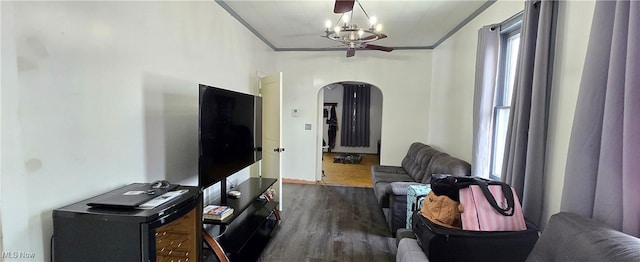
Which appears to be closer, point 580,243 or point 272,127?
point 580,243

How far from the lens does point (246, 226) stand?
2.92 metres

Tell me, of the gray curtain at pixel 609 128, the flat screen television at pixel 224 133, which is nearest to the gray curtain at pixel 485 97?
the gray curtain at pixel 609 128

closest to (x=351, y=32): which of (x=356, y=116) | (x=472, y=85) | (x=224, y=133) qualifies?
(x=472, y=85)

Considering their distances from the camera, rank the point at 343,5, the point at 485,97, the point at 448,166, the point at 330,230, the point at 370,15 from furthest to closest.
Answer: the point at 370,15
the point at 330,230
the point at 448,166
the point at 485,97
the point at 343,5

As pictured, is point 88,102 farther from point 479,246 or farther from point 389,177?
point 389,177

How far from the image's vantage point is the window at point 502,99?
2.84 m

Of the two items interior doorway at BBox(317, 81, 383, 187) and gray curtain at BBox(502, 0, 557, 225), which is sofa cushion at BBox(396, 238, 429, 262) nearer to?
gray curtain at BBox(502, 0, 557, 225)

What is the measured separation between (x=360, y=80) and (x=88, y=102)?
435cm

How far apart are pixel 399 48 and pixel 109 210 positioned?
16.1 feet

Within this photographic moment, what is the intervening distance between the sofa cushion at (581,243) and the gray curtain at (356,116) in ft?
25.9

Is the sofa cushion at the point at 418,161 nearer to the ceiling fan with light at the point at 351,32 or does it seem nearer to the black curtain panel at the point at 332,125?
the ceiling fan with light at the point at 351,32

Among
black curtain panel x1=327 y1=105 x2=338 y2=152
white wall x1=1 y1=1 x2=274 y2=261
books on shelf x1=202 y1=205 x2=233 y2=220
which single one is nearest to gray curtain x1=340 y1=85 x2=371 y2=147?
black curtain panel x1=327 y1=105 x2=338 y2=152

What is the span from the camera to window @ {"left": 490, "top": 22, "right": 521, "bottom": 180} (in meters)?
2.84

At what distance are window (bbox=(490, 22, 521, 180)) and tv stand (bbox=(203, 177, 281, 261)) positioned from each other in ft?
8.03
